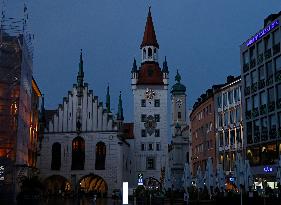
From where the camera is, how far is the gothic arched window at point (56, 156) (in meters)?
80.9

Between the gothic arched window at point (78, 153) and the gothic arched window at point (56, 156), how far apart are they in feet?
7.97

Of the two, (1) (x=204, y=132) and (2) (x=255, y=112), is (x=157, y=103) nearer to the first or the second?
(1) (x=204, y=132)

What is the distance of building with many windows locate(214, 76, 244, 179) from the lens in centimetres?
6450

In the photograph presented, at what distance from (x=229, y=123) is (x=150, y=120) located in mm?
28431

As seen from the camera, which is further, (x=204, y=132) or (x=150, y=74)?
(x=150, y=74)

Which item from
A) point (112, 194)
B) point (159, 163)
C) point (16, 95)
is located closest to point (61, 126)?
point (112, 194)

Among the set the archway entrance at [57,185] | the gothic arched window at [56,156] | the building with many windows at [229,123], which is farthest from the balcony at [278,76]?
the gothic arched window at [56,156]

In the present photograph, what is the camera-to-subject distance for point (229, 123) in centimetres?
6731

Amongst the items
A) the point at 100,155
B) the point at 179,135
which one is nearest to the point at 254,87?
the point at 100,155

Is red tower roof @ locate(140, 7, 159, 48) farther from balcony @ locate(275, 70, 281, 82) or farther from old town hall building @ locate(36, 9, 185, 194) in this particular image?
balcony @ locate(275, 70, 281, 82)

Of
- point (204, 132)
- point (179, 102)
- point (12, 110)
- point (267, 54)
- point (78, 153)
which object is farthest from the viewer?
point (179, 102)

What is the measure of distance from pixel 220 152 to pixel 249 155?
1212 centimetres

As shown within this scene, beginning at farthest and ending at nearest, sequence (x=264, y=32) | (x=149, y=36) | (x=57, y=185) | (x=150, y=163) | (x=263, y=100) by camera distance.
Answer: (x=149, y=36), (x=150, y=163), (x=57, y=185), (x=263, y=100), (x=264, y=32)

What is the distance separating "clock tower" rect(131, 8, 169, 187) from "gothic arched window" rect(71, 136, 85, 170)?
14.6 m
